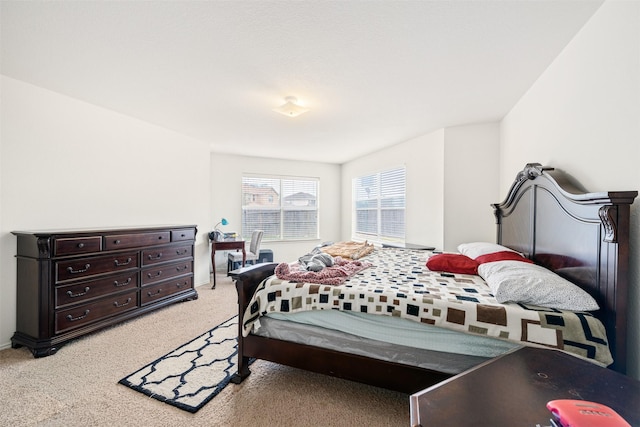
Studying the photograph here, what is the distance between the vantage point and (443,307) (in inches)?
57.8

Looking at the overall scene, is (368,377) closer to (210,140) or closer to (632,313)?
(632,313)

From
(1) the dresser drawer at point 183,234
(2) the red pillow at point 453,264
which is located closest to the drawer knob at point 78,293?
(1) the dresser drawer at point 183,234

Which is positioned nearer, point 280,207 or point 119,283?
point 119,283

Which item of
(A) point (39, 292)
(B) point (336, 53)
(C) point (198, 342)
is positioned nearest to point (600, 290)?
(B) point (336, 53)

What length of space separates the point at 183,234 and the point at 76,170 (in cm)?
126

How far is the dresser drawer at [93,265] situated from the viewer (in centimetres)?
231

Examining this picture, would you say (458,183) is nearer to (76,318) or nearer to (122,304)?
(122,304)

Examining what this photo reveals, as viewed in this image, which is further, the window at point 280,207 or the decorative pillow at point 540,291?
the window at point 280,207

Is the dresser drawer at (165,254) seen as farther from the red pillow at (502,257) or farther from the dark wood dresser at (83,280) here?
the red pillow at (502,257)

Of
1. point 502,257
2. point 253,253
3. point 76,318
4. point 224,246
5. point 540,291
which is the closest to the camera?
point 540,291

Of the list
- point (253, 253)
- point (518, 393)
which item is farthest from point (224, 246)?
point (518, 393)

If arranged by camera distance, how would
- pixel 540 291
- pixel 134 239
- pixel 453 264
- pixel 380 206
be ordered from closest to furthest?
pixel 540 291
pixel 453 264
pixel 134 239
pixel 380 206

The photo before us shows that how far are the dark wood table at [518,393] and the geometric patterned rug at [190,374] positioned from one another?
1515mm

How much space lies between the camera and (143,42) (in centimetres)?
183
